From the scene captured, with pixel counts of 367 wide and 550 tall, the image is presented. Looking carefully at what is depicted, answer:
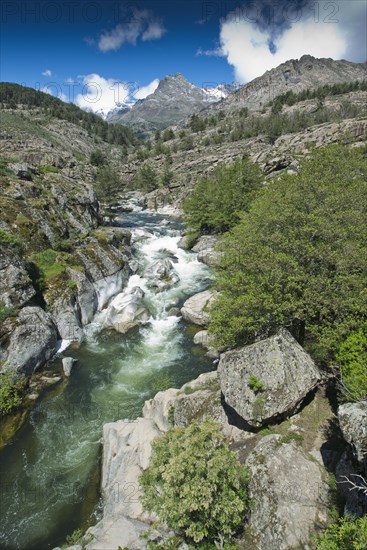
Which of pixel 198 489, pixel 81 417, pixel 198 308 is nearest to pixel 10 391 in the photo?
pixel 81 417

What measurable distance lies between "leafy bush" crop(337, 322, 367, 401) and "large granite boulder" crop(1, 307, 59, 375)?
23220 mm

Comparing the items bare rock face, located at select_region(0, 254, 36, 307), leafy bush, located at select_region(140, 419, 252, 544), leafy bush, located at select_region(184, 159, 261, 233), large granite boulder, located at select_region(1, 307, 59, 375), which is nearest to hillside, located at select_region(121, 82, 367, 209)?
leafy bush, located at select_region(184, 159, 261, 233)

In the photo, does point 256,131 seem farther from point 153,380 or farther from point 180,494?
point 180,494

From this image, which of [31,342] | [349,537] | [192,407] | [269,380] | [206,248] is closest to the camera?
[349,537]

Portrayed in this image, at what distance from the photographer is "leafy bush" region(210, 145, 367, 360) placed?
53.9 feet

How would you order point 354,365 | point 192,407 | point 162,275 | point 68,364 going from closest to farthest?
point 354,365
point 192,407
point 68,364
point 162,275

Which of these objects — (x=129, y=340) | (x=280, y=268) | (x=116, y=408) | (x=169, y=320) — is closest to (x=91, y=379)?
(x=116, y=408)

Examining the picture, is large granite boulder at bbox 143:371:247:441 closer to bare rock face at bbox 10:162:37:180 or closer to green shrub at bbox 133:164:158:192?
bare rock face at bbox 10:162:37:180

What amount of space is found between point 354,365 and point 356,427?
400cm

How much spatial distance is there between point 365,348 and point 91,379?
2063 cm

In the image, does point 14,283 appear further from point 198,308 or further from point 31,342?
point 198,308

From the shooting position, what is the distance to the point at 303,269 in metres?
18.0

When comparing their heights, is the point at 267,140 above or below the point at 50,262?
above

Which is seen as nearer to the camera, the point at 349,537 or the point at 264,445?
the point at 349,537
